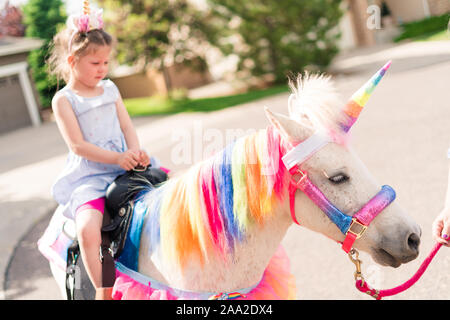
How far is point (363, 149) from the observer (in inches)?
277

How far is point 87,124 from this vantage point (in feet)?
7.27

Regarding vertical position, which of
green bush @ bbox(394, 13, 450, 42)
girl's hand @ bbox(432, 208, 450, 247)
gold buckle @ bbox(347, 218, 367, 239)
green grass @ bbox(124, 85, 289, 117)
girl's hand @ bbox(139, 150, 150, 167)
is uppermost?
girl's hand @ bbox(139, 150, 150, 167)

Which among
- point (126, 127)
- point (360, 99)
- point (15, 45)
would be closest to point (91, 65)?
point (126, 127)

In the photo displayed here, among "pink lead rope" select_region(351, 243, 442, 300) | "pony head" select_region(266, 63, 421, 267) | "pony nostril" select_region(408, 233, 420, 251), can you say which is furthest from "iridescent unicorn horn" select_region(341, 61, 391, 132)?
"pink lead rope" select_region(351, 243, 442, 300)

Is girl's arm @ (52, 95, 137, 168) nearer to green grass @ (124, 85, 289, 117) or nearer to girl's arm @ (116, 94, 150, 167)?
girl's arm @ (116, 94, 150, 167)

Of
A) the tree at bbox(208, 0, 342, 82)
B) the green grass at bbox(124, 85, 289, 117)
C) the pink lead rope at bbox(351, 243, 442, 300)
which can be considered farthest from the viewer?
the tree at bbox(208, 0, 342, 82)

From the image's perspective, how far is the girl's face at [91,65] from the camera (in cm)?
Answer: 213

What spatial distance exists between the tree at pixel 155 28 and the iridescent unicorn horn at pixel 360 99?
16.7 meters

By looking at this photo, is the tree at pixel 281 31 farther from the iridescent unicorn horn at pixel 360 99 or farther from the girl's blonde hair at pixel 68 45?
the iridescent unicorn horn at pixel 360 99

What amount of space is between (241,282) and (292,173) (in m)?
0.51

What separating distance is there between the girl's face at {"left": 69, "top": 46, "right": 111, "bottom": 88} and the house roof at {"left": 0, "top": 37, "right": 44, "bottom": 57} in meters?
20.0

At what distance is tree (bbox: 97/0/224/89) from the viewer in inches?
695

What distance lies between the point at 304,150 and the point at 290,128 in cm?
9

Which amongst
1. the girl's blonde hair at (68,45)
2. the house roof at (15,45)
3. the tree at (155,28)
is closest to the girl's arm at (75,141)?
the girl's blonde hair at (68,45)
